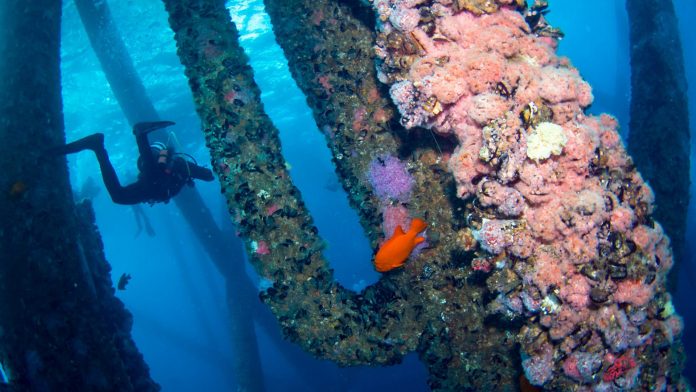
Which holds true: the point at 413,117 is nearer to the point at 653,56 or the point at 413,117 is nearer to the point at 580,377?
the point at 580,377

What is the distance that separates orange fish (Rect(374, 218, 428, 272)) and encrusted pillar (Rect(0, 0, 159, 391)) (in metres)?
3.43

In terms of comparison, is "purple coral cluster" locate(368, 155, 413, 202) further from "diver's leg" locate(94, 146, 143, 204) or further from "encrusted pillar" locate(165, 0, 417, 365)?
"diver's leg" locate(94, 146, 143, 204)

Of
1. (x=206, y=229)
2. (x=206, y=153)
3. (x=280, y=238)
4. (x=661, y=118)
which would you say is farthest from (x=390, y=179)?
(x=206, y=153)

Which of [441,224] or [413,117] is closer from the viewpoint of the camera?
[413,117]

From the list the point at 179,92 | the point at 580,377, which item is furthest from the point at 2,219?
the point at 179,92

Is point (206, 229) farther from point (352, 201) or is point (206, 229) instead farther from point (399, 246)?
point (399, 246)

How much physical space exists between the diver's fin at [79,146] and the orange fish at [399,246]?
15.5ft

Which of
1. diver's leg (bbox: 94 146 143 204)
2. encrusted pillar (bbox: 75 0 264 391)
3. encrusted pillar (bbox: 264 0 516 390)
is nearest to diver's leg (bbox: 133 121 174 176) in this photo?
diver's leg (bbox: 94 146 143 204)

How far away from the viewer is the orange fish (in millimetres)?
3307

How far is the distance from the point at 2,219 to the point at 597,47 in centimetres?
9642

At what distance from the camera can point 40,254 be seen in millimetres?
4281

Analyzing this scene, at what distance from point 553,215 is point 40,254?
521cm

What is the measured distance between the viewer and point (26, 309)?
409 cm

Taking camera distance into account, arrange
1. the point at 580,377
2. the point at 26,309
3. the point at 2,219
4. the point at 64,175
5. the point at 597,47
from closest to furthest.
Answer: the point at 580,377, the point at 26,309, the point at 2,219, the point at 64,175, the point at 597,47
